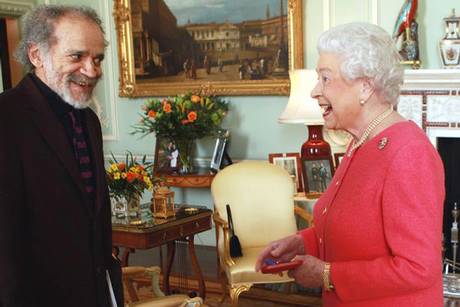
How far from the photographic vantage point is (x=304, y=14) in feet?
15.2

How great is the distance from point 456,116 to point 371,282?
280 centimetres

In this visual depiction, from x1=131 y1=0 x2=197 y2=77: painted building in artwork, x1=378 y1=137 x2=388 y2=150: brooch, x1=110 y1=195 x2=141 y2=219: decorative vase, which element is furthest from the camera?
x1=131 y1=0 x2=197 y2=77: painted building in artwork

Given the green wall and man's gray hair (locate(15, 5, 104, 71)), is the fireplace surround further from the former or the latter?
man's gray hair (locate(15, 5, 104, 71))

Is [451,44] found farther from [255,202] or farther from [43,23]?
[43,23]

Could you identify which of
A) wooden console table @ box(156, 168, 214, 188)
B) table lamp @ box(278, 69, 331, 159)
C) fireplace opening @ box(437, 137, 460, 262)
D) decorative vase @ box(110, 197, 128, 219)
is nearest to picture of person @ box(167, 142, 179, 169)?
wooden console table @ box(156, 168, 214, 188)


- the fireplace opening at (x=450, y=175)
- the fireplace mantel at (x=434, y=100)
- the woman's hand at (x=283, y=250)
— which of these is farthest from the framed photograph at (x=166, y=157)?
the woman's hand at (x=283, y=250)

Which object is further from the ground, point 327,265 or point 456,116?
point 456,116

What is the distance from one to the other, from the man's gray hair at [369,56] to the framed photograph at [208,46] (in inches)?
118

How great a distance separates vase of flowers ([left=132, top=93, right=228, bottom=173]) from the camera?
15.3 ft

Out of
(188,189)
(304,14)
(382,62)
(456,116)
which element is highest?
(304,14)

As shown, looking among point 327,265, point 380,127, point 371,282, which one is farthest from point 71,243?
point 380,127

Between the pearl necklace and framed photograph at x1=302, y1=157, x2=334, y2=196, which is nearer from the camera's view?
the pearl necklace

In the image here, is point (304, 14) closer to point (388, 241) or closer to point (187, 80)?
point (187, 80)

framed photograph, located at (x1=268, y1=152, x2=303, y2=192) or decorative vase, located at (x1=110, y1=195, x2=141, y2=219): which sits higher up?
framed photograph, located at (x1=268, y1=152, x2=303, y2=192)
